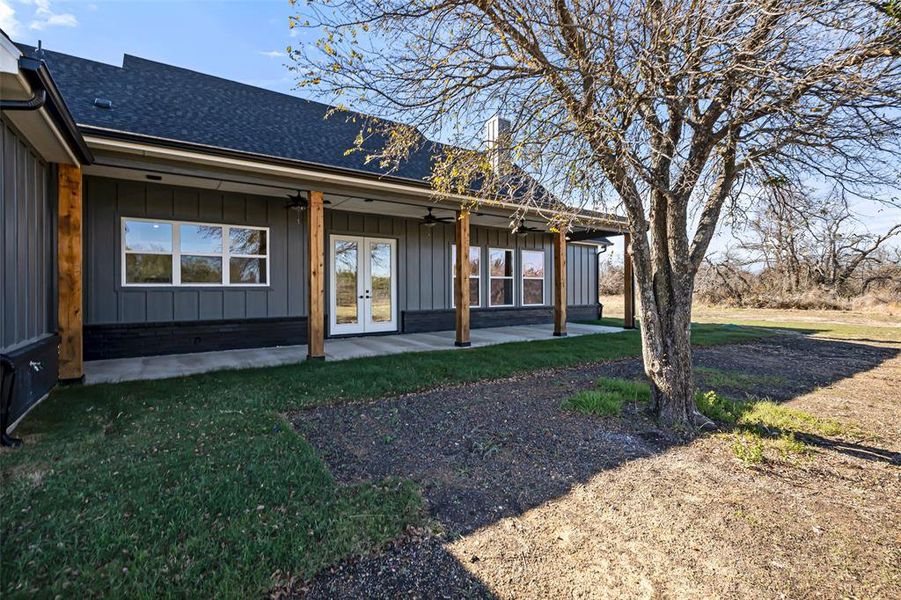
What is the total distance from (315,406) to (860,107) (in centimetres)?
544

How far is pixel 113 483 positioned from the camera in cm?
264

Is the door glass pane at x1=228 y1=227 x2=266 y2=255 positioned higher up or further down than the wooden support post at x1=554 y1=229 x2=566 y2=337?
higher up

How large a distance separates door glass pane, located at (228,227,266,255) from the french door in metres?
1.38

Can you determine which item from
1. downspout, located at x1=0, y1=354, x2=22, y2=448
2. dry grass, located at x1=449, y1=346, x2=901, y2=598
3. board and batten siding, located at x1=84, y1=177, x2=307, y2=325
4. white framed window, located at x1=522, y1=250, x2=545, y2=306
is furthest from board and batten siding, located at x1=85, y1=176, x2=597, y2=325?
dry grass, located at x1=449, y1=346, x2=901, y2=598

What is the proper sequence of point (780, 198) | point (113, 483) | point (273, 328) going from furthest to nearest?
point (273, 328) < point (780, 198) < point (113, 483)

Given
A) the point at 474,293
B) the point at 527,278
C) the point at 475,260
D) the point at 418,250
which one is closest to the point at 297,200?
the point at 418,250

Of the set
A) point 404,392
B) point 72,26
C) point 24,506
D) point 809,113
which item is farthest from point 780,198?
point 72,26

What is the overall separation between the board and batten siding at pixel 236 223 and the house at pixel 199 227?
0.03m

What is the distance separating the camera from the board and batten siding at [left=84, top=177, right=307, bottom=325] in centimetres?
645

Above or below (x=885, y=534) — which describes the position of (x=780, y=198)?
above

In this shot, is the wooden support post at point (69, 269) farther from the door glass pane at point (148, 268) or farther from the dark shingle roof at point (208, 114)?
the door glass pane at point (148, 268)

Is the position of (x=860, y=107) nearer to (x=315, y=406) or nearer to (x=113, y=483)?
(x=315, y=406)

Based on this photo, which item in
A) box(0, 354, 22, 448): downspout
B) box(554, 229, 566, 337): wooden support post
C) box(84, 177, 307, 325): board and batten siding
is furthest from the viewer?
box(554, 229, 566, 337): wooden support post

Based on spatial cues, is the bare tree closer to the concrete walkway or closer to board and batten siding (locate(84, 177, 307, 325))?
the concrete walkway
